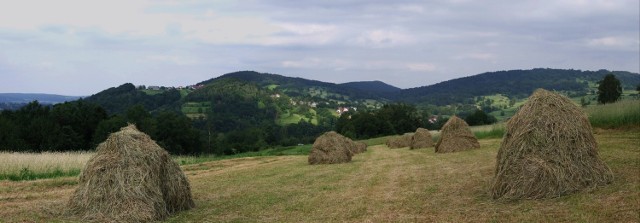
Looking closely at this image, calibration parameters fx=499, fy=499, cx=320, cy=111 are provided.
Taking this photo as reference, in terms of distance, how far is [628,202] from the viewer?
991 centimetres

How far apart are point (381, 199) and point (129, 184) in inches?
262

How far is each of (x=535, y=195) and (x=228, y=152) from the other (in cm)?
5985

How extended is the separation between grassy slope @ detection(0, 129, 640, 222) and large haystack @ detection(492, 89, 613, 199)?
1.39 ft

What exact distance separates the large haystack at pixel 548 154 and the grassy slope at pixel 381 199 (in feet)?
1.39

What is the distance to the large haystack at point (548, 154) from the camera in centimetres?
1183

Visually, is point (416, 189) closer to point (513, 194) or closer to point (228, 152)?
point (513, 194)

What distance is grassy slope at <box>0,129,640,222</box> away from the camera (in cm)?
1047

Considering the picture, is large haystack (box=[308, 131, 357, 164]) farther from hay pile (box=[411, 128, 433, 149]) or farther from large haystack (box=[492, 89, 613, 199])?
large haystack (box=[492, 89, 613, 199])

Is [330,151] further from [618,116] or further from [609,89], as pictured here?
[609,89]

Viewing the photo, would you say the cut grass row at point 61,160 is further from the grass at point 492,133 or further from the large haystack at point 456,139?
the grass at point 492,133

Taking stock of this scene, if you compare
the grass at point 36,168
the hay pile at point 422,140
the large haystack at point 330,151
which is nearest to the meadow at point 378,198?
the grass at point 36,168

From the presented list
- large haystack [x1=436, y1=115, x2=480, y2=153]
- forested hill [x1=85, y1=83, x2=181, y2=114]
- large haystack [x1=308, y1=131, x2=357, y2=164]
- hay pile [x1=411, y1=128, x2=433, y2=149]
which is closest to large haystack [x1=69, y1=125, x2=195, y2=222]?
large haystack [x1=308, y1=131, x2=357, y2=164]

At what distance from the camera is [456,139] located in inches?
1198

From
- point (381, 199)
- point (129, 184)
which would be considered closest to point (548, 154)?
point (381, 199)
